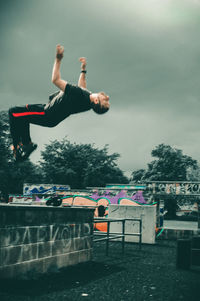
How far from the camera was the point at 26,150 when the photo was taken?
4.75 m

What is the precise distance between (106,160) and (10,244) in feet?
197

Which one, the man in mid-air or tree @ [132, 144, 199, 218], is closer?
the man in mid-air

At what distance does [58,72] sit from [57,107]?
45 centimetres

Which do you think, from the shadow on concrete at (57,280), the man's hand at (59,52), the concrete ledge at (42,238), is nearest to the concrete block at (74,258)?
the concrete ledge at (42,238)

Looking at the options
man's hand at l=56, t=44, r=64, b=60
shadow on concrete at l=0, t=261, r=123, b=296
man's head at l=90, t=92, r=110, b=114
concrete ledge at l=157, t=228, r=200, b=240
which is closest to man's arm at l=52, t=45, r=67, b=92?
man's hand at l=56, t=44, r=64, b=60

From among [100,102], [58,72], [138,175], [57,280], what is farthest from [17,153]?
[138,175]

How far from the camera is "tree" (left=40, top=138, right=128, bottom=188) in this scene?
59688 millimetres

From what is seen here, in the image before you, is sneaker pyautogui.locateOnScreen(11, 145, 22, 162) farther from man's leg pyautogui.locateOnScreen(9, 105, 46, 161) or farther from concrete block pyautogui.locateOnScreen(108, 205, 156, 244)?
concrete block pyautogui.locateOnScreen(108, 205, 156, 244)

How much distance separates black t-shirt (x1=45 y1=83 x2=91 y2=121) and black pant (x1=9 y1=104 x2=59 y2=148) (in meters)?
0.10

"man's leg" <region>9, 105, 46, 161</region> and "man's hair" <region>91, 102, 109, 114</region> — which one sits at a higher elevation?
"man's hair" <region>91, 102, 109, 114</region>

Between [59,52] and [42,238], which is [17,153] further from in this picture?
[42,238]

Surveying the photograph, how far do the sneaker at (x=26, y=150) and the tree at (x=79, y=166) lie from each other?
5438 cm

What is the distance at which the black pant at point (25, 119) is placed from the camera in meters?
4.36

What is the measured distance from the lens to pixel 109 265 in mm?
8156
